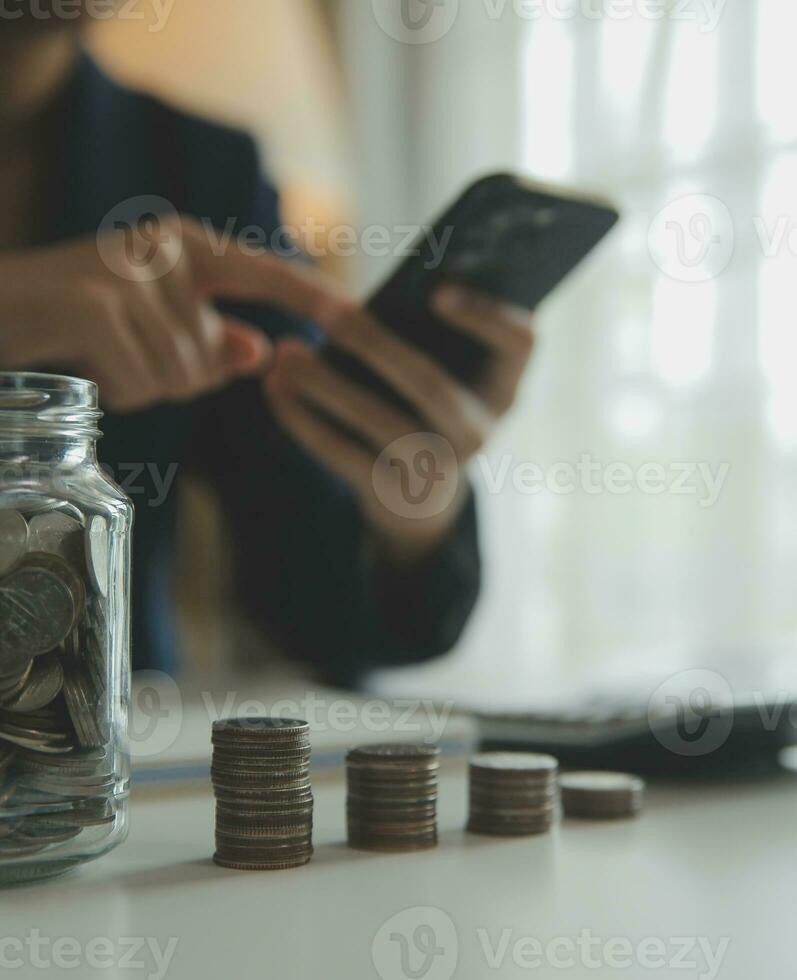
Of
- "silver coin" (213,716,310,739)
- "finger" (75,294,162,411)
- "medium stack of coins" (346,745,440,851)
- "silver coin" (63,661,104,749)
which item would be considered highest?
"finger" (75,294,162,411)

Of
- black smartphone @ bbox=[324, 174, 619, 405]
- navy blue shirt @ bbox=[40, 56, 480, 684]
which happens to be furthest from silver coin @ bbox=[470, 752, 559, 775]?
navy blue shirt @ bbox=[40, 56, 480, 684]

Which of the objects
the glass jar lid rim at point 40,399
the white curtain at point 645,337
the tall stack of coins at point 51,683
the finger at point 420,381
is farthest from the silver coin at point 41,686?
the white curtain at point 645,337

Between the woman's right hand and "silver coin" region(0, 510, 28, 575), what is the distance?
61cm

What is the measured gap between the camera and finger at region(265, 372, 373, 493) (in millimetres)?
1201

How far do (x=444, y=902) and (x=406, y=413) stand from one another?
745 millimetres

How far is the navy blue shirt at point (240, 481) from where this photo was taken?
4.70 ft

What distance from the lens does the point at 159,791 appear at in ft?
2.24

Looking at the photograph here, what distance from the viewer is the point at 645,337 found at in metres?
2.38

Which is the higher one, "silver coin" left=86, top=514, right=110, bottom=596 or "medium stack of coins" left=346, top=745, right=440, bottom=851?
"silver coin" left=86, top=514, right=110, bottom=596

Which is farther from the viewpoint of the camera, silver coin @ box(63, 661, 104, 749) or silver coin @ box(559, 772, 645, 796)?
silver coin @ box(559, 772, 645, 796)

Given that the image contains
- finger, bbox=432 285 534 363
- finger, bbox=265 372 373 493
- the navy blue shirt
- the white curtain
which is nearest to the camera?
finger, bbox=432 285 534 363

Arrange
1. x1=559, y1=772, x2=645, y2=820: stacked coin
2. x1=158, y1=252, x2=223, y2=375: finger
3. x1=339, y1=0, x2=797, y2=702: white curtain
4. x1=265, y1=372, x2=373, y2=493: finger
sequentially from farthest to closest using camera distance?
1. x1=339, y1=0, x2=797, y2=702: white curtain
2. x1=265, y1=372, x2=373, y2=493: finger
3. x1=158, y1=252, x2=223, y2=375: finger
4. x1=559, y1=772, x2=645, y2=820: stacked coin

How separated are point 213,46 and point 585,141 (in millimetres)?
925

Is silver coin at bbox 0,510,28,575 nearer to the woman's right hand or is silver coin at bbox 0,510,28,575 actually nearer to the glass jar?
the glass jar
